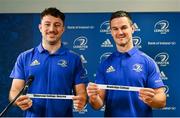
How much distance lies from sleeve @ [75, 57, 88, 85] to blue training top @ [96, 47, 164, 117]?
140mm

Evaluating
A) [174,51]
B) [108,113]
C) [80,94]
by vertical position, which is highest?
[174,51]

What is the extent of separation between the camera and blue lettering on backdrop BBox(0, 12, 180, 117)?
10.4 ft

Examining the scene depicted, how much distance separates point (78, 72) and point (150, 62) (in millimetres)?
708

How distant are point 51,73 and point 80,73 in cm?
28

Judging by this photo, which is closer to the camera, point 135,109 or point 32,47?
point 135,109

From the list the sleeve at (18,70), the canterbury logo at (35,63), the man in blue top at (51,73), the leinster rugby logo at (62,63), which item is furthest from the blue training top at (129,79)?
the sleeve at (18,70)

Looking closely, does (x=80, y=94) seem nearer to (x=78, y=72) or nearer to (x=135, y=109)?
(x=78, y=72)

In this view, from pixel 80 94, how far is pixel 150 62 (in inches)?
29.2

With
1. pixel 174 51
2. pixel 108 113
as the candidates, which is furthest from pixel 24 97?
pixel 174 51

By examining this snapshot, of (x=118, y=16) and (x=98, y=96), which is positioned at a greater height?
(x=118, y=16)

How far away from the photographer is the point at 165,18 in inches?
127

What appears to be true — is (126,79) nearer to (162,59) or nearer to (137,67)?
(137,67)

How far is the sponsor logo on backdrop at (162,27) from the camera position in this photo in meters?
3.21

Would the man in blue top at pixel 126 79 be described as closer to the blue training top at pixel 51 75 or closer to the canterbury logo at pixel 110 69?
the canterbury logo at pixel 110 69
